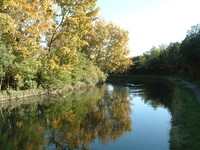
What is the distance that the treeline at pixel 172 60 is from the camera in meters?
26.4

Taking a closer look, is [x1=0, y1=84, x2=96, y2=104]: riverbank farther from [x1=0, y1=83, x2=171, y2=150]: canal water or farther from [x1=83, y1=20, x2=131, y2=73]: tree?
[x1=83, y1=20, x2=131, y2=73]: tree

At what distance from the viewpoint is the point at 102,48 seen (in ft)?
153

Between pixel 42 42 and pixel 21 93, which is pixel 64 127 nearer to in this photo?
pixel 21 93

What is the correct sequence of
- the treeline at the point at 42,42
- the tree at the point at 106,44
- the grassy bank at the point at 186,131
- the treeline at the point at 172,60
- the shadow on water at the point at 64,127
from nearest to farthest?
the grassy bank at the point at 186,131 < the shadow on water at the point at 64,127 < the treeline at the point at 42,42 < the treeline at the point at 172,60 < the tree at the point at 106,44

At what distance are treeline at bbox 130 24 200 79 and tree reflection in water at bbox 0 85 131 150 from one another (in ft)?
42.5

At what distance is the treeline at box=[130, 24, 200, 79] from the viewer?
26.4 metres

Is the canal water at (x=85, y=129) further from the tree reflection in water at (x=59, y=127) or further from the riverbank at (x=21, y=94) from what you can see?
Answer: the riverbank at (x=21, y=94)

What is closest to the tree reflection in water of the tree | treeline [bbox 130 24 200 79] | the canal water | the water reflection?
the canal water

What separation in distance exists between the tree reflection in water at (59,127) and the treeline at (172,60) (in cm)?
1296

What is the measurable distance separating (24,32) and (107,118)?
14.4 meters

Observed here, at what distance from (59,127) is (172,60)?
45.9 m

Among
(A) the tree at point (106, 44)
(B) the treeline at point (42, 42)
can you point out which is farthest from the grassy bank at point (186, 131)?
(A) the tree at point (106, 44)

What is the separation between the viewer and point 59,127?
12773 millimetres

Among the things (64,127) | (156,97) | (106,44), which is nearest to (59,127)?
(64,127)
